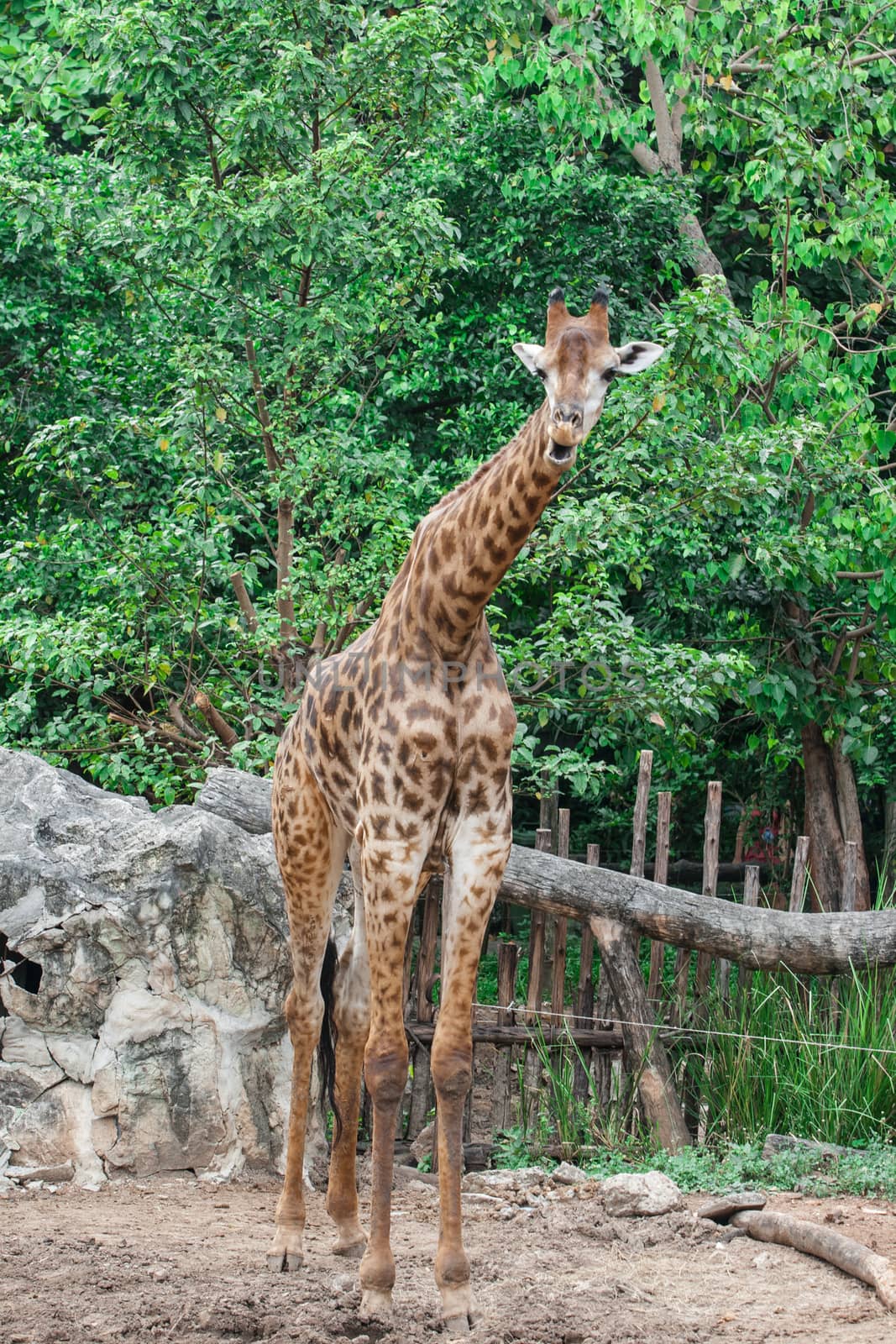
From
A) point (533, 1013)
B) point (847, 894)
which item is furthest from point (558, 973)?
point (847, 894)

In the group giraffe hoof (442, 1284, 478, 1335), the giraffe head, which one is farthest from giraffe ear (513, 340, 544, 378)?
giraffe hoof (442, 1284, 478, 1335)

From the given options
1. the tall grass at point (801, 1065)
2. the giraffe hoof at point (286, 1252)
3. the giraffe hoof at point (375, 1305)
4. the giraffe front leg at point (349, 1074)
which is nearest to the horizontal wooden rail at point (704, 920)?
the tall grass at point (801, 1065)

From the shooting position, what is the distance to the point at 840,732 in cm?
883

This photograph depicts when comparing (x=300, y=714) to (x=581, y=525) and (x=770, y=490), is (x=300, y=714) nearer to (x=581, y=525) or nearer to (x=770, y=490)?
(x=581, y=525)

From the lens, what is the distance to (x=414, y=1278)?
433 cm

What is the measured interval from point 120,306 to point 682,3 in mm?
3686

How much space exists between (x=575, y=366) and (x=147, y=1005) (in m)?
3.40

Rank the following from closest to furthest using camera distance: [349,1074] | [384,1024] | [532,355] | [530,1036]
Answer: [532,355]
[384,1024]
[349,1074]
[530,1036]

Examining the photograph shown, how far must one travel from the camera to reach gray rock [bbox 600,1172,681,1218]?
16.1 feet

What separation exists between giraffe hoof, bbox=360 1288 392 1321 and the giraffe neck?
181cm

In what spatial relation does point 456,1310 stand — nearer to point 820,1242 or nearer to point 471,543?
point 820,1242

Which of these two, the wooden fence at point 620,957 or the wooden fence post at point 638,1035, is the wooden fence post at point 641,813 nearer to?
the wooden fence at point 620,957

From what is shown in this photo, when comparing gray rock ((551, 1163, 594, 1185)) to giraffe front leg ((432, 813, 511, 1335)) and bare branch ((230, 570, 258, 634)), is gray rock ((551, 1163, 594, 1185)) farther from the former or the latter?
bare branch ((230, 570, 258, 634))

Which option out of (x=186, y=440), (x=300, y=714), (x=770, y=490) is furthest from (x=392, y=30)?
(x=300, y=714)
